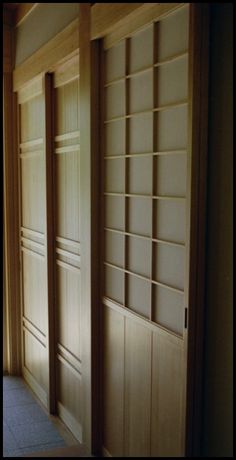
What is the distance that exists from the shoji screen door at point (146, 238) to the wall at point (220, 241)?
0.09m

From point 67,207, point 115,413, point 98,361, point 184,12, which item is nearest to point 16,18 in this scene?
point 67,207

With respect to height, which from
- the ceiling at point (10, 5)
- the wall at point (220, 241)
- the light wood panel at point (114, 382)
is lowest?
the light wood panel at point (114, 382)

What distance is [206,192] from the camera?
169cm

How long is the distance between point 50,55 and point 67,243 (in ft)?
3.65

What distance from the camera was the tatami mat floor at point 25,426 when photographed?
287 cm

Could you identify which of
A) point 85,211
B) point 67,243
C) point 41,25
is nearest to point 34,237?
point 67,243

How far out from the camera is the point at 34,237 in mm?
3506

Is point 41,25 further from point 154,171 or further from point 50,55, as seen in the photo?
point 154,171

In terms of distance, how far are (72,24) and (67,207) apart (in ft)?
3.26

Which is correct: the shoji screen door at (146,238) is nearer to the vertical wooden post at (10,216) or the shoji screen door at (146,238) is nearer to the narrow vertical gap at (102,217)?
the narrow vertical gap at (102,217)

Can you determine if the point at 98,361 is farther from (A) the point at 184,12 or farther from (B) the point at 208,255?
(A) the point at 184,12

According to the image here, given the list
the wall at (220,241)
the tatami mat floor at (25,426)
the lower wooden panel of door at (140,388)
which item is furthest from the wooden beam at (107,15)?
the tatami mat floor at (25,426)

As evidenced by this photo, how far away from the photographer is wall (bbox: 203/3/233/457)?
5.21 feet

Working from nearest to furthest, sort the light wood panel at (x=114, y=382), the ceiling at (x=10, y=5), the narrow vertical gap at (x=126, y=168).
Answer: the narrow vertical gap at (x=126, y=168), the light wood panel at (x=114, y=382), the ceiling at (x=10, y=5)
